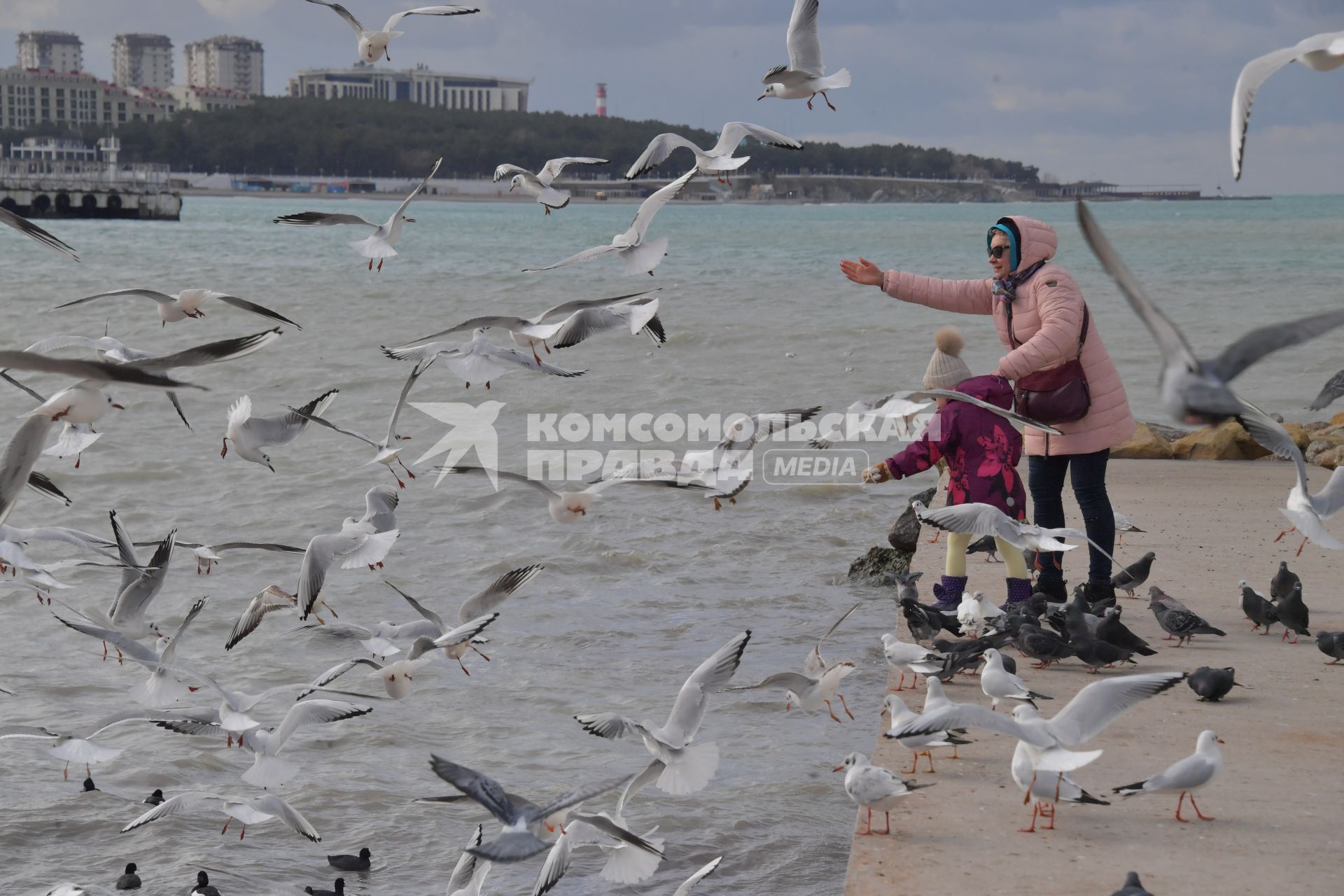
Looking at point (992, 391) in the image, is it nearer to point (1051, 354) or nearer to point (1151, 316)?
point (1051, 354)

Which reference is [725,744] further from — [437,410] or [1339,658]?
[437,410]

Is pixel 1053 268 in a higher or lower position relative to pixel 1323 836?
higher

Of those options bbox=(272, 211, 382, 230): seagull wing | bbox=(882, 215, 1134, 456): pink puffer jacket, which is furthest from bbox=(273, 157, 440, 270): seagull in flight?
bbox=(882, 215, 1134, 456): pink puffer jacket

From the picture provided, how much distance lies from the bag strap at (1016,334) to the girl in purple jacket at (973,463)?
0.59ft

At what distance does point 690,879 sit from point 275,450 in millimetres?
9261

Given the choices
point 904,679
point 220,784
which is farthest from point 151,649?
point 904,679

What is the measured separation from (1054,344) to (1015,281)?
0.39m

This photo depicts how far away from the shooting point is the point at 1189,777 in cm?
389

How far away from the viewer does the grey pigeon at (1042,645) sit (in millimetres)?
5320

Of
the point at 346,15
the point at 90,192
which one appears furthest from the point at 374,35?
the point at 90,192

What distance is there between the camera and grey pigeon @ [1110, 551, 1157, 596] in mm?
6262

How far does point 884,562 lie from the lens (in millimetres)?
8133

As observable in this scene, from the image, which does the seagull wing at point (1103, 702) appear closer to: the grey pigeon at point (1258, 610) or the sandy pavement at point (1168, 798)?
the sandy pavement at point (1168, 798)

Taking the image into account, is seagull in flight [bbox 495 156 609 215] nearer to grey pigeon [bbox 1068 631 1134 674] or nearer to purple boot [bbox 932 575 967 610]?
purple boot [bbox 932 575 967 610]
